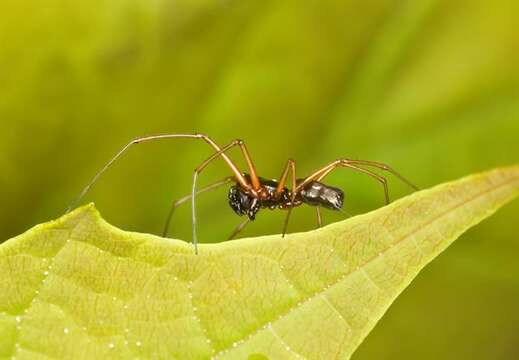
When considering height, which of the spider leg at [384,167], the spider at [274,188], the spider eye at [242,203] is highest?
the spider leg at [384,167]

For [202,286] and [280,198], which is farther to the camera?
[280,198]

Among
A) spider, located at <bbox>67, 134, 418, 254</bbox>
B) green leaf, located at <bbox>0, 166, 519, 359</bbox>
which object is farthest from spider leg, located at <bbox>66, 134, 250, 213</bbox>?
green leaf, located at <bbox>0, 166, 519, 359</bbox>

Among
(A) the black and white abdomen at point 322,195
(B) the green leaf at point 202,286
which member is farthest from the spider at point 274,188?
(B) the green leaf at point 202,286

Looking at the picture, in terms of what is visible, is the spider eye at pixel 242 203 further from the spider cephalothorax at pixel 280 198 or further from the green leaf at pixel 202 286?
the green leaf at pixel 202 286

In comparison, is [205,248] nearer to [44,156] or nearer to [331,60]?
[44,156]

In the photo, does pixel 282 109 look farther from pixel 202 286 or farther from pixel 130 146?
pixel 202 286

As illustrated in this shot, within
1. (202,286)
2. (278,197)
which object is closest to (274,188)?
(278,197)
